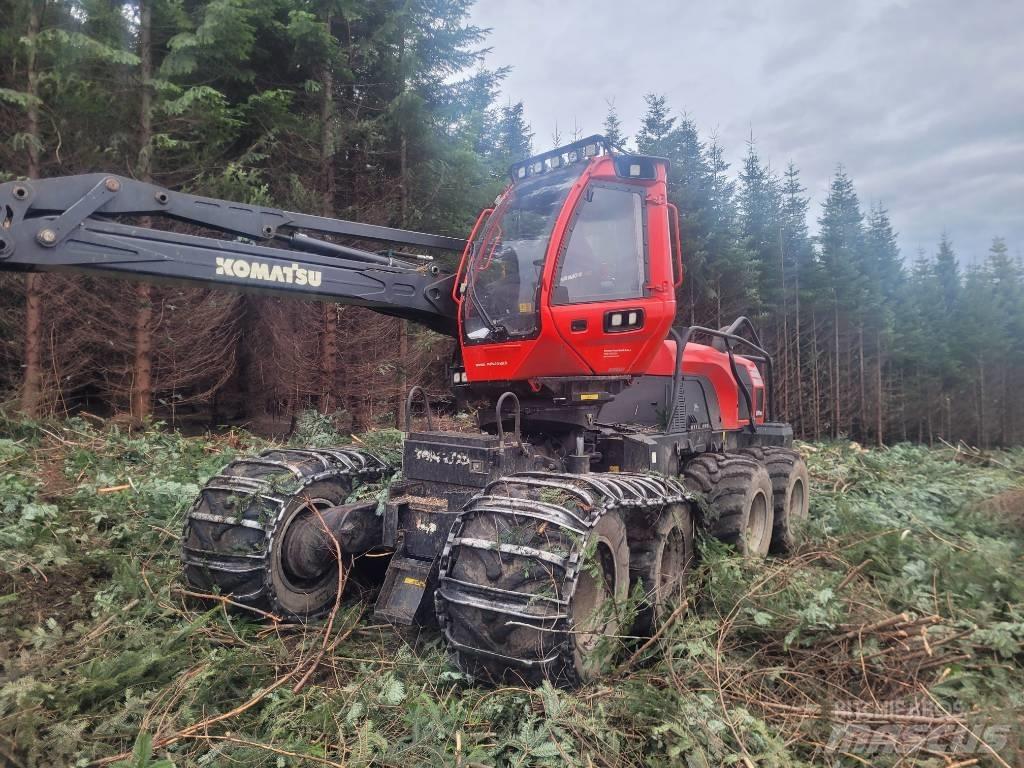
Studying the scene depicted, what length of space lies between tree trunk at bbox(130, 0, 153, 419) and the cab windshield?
10.1 meters

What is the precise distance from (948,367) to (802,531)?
40.2 metres

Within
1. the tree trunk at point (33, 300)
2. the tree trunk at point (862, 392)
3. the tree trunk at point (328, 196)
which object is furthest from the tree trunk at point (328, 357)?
the tree trunk at point (862, 392)

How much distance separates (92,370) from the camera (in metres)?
13.7

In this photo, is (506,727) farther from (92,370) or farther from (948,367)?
(948,367)

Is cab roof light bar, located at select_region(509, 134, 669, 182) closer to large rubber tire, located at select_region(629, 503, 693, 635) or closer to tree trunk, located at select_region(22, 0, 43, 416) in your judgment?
large rubber tire, located at select_region(629, 503, 693, 635)

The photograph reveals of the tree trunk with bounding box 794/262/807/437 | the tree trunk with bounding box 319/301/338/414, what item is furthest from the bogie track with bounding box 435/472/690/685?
the tree trunk with bounding box 794/262/807/437

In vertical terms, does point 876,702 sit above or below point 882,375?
below

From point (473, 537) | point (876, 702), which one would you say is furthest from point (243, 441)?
point (876, 702)

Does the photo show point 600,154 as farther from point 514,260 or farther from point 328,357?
point 328,357

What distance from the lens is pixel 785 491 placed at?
7.73 metres

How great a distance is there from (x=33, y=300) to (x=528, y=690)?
1234cm

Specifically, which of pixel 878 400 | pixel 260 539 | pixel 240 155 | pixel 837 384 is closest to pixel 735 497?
pixel 260 539

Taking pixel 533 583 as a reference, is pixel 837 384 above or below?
above

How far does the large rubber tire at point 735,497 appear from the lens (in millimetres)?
5977
